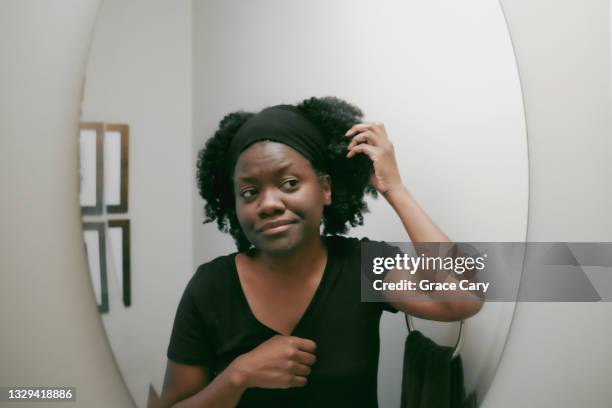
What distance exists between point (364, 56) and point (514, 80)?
0.28 m

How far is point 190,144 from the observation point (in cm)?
86

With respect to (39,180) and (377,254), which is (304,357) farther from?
(39,180)

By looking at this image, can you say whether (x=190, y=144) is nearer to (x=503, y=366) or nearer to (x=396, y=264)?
(x=396, y=264)

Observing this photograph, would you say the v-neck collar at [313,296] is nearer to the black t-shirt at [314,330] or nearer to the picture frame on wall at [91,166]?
the black t-shirt at [314,330]

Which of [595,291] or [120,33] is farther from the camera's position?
[595,291]

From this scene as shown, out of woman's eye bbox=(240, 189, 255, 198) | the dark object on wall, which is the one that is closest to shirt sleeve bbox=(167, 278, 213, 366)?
woman's eye bbox=(240, 189, 255, 198)

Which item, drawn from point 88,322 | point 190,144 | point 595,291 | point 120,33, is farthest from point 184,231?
point 595,291

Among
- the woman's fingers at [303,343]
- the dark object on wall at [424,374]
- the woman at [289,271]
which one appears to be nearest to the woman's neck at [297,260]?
the woman at [289,271]

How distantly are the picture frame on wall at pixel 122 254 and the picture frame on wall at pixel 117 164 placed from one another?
31 mm

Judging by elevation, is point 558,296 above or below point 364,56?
below

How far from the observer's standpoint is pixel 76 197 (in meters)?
0.90

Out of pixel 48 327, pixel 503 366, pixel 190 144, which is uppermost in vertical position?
pixel 190 144

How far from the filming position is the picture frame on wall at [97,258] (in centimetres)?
88

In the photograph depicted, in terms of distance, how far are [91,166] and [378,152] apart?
1.67ft
